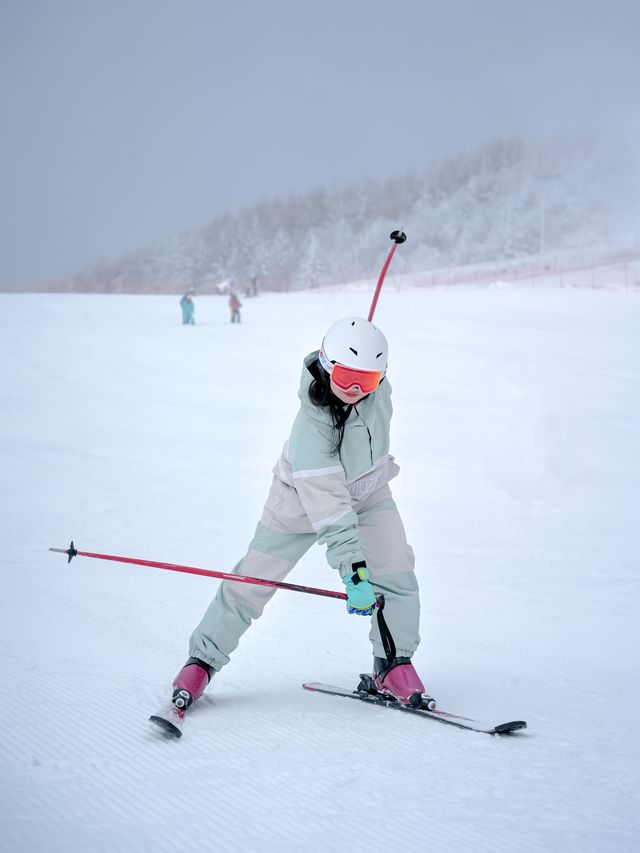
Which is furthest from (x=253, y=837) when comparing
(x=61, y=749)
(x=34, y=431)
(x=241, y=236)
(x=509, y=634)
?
(x=241, y=236)

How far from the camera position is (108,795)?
2359 millimetres

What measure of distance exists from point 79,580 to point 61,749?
355cm

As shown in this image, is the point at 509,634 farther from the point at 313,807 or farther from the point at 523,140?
the point at 523,140

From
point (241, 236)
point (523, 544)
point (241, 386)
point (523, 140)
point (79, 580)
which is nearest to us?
point (79, 580)

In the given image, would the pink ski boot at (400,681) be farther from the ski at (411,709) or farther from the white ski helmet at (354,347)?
the white ski helmet at (354,347)

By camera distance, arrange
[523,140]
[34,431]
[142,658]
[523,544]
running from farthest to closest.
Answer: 1. [523,140]
2. [34,431]
3. [523,544]
4. [142,658]

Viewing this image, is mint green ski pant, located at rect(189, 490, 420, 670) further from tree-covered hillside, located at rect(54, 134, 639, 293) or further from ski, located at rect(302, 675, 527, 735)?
tree-covered hillside, located at rect(54, 134, 639, 293)

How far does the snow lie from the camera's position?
227 centimetres

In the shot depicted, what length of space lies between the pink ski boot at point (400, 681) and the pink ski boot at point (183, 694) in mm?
741

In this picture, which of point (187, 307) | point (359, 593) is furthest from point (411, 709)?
point (187, 307)

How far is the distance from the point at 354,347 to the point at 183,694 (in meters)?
1.58

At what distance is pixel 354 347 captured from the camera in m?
3.19

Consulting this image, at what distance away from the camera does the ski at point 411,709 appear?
2.92m

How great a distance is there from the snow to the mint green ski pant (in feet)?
0.96
